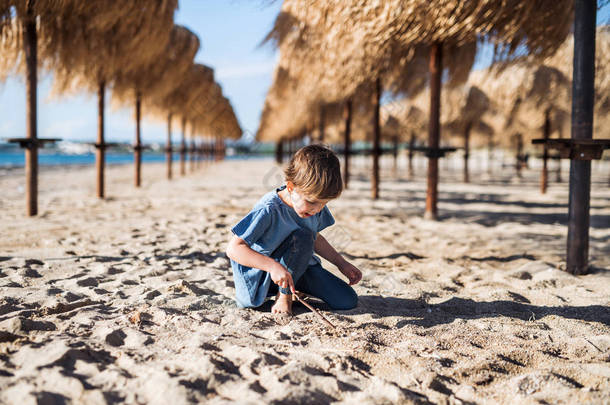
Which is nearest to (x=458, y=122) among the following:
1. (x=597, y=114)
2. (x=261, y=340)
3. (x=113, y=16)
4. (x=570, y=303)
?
(x=597, y=114)

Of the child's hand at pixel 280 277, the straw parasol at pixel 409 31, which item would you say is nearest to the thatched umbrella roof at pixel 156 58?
the straw parasol at pixel 409 31

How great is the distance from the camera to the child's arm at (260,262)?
62.2 inches

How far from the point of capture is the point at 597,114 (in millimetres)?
8258

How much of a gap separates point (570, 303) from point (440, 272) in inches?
28.8

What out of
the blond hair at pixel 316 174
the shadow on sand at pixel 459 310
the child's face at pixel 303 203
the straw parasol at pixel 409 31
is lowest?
the shadow on sand at pixel 459 310

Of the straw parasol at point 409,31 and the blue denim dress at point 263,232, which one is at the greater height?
the straw parasol at point 409,31

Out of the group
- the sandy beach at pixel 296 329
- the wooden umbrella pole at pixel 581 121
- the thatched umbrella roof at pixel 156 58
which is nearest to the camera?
the sandy beach at pixel 296 329

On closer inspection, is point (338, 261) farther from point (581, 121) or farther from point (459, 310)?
point (581, 121)

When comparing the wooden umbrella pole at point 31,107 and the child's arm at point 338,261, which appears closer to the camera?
the child's arm at point 338,261

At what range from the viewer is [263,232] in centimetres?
170

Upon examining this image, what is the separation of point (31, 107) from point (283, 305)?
3.94m

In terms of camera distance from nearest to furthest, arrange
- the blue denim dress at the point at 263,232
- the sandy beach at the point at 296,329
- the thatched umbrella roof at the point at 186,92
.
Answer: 1. the sandy beach at the point at 296,329
2. the blue denim dress at the point at 263,232
3. the thatched umbrella roof at the point at 186,92

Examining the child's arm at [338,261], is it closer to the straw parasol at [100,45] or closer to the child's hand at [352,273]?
the child's hand at [352,273]

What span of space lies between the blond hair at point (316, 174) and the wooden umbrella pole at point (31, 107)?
3.72 m
